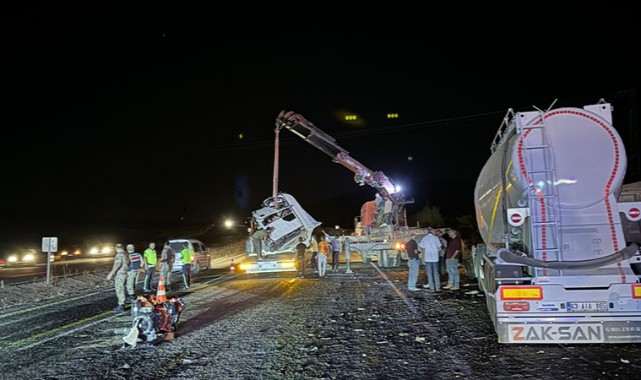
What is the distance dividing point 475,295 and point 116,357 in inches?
326

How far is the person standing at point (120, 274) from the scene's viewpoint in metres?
10.6

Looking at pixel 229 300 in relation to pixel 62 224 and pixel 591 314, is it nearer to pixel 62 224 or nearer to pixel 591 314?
pixel 591 314

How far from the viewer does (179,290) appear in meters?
14.2

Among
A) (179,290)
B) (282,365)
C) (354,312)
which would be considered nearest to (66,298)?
(179,290)

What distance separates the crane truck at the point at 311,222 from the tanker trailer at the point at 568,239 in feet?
35.9

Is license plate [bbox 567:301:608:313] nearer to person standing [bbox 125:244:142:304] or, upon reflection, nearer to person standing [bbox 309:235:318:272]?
person standing [bbox 125:244:142:304]

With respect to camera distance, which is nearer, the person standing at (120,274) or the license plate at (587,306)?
the license plate at (587,306)

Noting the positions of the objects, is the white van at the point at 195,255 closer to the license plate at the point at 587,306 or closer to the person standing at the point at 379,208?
the person standing at the point at 379,208

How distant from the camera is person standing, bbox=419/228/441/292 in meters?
11.7

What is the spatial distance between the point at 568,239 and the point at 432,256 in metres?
5.56

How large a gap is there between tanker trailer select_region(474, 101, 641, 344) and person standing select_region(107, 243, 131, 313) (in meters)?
8.17

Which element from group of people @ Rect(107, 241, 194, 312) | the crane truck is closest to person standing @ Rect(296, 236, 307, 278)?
the crane truck

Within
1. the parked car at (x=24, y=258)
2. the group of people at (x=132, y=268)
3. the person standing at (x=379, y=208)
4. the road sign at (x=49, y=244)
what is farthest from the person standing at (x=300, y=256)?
the parked car at (x=24, y=258)

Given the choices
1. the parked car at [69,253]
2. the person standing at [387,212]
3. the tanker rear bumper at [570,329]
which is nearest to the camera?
the tanker rear bumper at [570,329]
